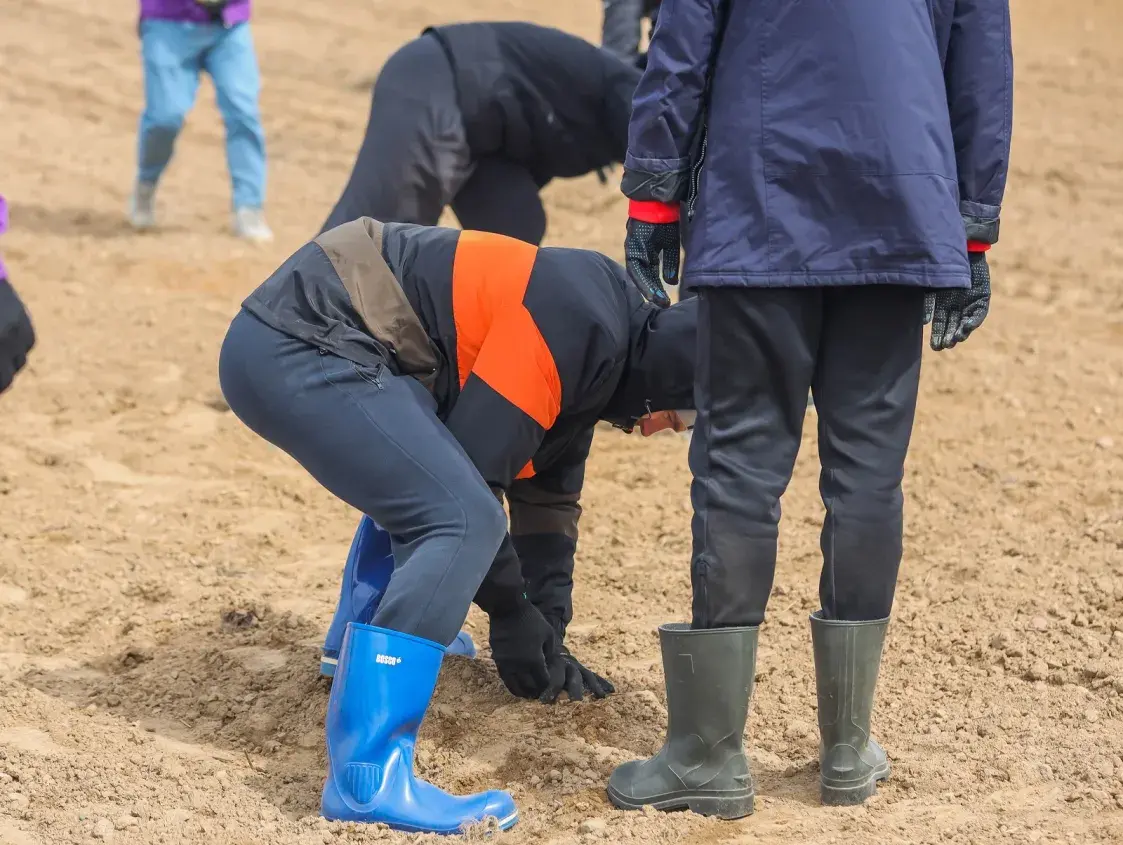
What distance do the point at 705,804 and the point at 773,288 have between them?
909 millimetres

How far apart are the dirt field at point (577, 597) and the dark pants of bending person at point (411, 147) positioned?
92 cm

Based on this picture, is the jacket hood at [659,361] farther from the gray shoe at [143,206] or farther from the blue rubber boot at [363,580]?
the gray shoe at [143,206]

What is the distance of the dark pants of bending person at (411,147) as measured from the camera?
13.7 feet

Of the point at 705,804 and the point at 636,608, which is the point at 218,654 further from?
the point at 705,804

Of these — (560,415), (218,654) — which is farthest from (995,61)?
(218,654)

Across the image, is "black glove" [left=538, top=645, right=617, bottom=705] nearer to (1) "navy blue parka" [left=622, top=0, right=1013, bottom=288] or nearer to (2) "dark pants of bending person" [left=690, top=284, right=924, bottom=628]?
(2) "dark pants of bending person" [left=690, top=284, right=924, bottom=628]

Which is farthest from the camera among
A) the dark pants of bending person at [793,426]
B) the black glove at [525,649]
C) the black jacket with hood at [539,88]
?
the black jacket with hood at [539,88]

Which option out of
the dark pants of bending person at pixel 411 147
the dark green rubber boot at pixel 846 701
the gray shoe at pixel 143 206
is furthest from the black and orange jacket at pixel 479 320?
the gray shoe at pixel 143 206

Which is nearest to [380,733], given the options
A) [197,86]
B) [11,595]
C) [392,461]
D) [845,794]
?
[392,461]

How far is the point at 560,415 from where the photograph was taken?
2738 millimetres

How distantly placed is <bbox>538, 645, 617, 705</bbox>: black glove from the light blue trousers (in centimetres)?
454

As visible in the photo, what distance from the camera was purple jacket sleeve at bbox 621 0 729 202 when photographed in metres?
2.19

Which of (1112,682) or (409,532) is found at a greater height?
(409,532)

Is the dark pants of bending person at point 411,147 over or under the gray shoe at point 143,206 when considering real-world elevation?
over
